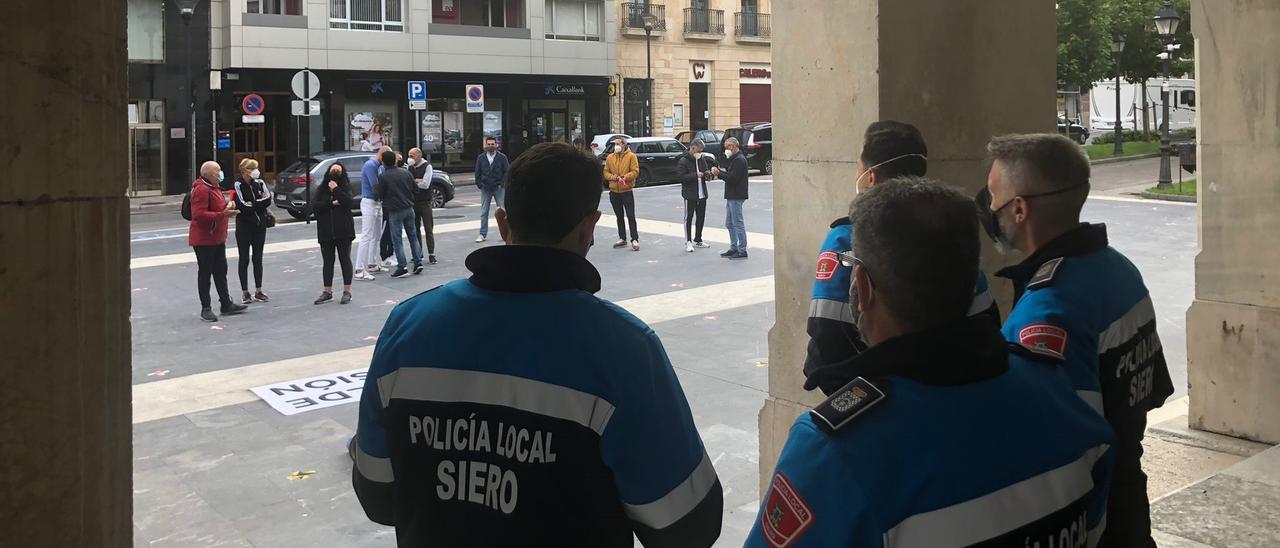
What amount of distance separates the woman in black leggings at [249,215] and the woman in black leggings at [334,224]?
0.62 meters

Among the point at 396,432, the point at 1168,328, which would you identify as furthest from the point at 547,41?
the point at 396,432

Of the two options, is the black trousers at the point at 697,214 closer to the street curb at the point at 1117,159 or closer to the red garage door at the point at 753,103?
the street curb at the point at 1117,159

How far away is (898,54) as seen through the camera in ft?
15.3

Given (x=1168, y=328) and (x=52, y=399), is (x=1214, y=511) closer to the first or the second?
(x=52, y=399)

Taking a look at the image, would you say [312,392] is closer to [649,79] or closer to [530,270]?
[530,270]

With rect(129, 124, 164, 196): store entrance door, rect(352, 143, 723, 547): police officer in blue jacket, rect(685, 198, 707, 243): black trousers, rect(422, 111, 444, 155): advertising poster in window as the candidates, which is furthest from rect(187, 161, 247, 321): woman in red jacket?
rect(422, 111, 444, 155): advertising poster in window

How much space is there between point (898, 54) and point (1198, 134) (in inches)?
126

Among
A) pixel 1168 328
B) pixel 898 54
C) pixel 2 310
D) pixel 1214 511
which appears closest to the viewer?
pixel 2 310

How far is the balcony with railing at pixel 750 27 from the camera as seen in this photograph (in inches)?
1916

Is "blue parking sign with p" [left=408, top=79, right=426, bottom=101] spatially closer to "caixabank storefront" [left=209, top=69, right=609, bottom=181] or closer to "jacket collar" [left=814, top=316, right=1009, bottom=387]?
"caixabank storefront" [left=209, top=69, right=609, bottom=181]

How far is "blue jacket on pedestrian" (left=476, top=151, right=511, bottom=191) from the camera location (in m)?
18.5

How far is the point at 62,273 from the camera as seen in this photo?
89.0 inches

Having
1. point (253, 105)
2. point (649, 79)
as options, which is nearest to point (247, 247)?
point (253, 105)

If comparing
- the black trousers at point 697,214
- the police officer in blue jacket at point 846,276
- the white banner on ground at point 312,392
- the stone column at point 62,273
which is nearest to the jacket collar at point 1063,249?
the police officer in blue jacket at point 846,276
